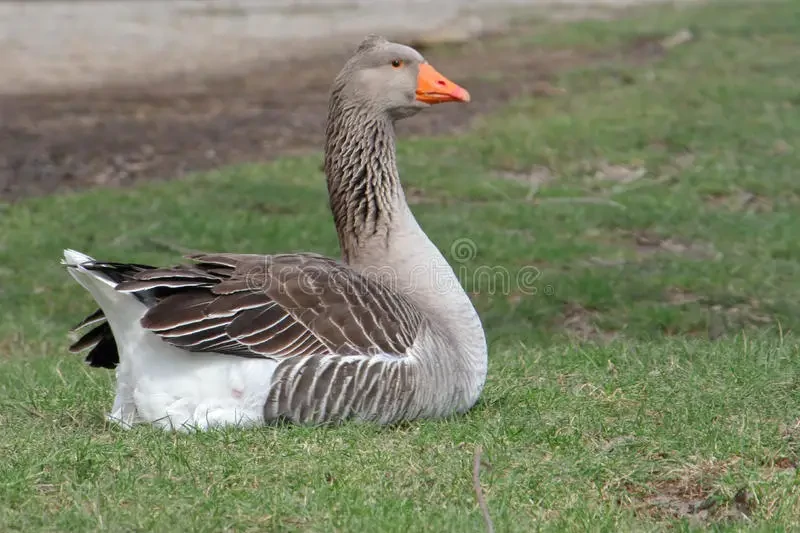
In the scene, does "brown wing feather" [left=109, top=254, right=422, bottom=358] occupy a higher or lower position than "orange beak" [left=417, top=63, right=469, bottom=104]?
lower

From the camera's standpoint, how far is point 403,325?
235 inches

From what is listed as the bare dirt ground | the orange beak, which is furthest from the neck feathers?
the bare dirt ground

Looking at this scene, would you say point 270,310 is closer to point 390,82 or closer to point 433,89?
point 390,82

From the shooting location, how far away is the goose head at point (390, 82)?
669cm

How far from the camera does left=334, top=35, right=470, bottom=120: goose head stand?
6.69m

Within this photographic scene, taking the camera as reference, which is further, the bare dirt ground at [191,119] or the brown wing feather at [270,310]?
the bare dirt ground at [191,119]

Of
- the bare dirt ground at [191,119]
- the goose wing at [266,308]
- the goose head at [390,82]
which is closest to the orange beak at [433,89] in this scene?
the goose head at [390,82]

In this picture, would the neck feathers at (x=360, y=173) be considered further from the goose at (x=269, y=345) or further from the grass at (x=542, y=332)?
the grass at (x=542, y=332)

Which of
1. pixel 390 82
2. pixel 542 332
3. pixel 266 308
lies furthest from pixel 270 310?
pixel 542 332

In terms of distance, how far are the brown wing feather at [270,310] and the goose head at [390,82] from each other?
112cm

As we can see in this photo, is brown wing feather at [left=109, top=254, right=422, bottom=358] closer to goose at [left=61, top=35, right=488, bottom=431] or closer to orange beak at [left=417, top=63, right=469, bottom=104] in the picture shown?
goose at [left=61, top=35, right=488, bottom=431]

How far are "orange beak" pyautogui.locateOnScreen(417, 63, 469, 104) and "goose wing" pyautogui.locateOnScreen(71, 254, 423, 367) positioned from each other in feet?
4.05

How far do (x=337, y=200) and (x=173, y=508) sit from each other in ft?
8.25

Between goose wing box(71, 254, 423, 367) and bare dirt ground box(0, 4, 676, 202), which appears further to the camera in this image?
bare dirt ground box(0, 4, 676, 202)
